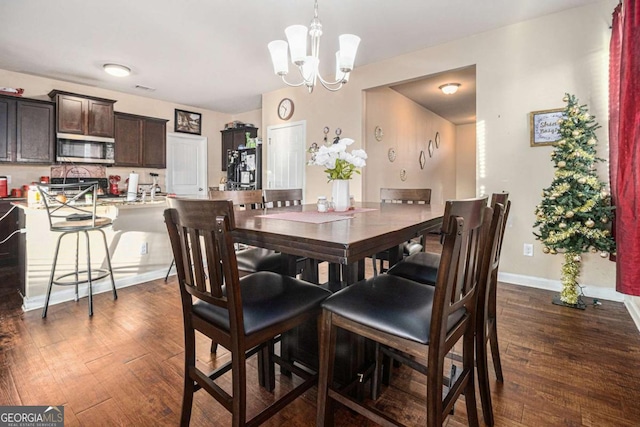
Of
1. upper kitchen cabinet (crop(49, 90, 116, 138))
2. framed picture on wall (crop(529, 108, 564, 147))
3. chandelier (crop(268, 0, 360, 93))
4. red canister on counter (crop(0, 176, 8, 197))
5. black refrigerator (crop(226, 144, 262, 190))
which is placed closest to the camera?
chandelier (crop(268, 0, 360, 93))

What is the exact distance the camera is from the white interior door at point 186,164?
6188mm

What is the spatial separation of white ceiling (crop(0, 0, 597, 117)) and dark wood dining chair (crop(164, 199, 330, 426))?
2.53 meters

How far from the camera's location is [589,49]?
2787 mm

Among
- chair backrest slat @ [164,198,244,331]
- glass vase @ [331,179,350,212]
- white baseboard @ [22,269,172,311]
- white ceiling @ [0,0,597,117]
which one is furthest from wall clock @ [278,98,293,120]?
chair backrest slat @ [164,198,244,331]

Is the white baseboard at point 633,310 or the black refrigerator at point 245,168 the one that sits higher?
the black refrigerator at point 245,168

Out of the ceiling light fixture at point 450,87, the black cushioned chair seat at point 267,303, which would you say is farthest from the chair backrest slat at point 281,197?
the ceiling light fixture at point 450,87

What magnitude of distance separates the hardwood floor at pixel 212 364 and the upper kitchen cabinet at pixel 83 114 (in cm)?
305

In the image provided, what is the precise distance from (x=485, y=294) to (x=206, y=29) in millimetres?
3511

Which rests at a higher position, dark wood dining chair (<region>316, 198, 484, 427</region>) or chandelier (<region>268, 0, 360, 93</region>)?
chandelier (<region>268, 0, 360, 93</region>)

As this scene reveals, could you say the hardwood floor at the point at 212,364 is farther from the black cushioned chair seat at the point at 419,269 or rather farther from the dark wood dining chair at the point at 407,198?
the dark wood dining chair at the point at 407,198

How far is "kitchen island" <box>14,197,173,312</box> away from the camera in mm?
2547

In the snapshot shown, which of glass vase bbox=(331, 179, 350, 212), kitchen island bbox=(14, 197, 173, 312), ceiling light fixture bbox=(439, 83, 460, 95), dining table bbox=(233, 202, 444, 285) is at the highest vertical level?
ceiling light fixture bbox=(439, 83, 460, 95)

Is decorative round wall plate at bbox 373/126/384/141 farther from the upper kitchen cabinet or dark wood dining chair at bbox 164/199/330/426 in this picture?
the upper kitchen cabinet

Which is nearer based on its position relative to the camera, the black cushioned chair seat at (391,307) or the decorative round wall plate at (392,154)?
the black cushioned chair seat at (391,307)
